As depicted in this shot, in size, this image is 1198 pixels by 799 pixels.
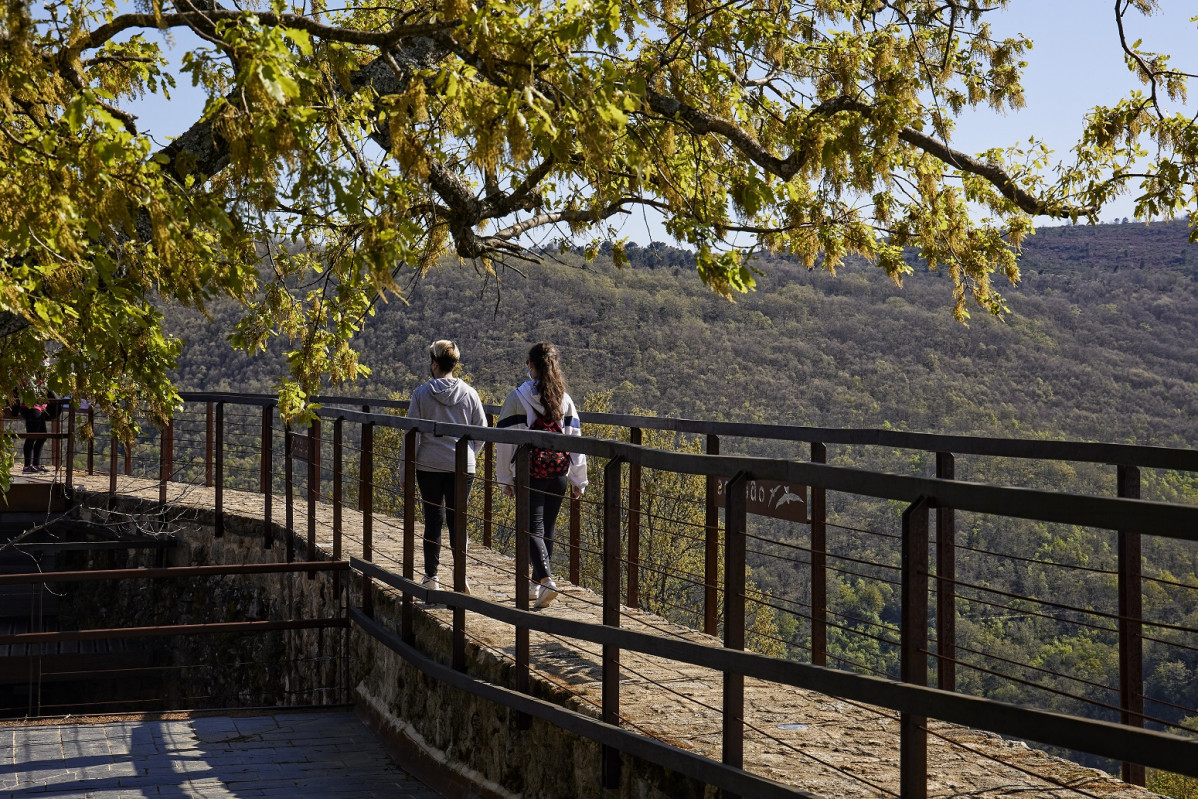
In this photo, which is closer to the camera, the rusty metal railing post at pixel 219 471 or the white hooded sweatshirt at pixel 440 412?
the white hooded sweatshirt at pixel 440 412

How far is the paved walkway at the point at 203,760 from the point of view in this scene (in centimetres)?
466

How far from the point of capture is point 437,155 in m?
5.84

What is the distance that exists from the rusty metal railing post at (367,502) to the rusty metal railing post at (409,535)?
8.7 inches

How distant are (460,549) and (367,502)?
1207 mm

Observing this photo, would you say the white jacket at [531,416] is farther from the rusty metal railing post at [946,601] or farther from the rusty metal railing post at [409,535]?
the rusty metal railing post at [946,601]

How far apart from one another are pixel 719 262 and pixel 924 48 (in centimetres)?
492

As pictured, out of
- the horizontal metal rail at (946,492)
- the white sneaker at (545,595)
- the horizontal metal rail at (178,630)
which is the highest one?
the horizontal metal rail at (946,492)

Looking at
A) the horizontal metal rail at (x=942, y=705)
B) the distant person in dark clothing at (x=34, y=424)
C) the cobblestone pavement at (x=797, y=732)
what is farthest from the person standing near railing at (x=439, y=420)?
the distant person in dark clothing at (x=34, y=424)

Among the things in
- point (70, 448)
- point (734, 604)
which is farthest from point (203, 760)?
point (70, 448)

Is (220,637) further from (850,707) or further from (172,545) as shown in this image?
(850,707)

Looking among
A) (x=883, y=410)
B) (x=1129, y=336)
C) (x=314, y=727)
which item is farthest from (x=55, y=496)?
(x=1129, y=336)

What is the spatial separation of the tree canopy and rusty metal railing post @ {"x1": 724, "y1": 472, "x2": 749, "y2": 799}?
116cm

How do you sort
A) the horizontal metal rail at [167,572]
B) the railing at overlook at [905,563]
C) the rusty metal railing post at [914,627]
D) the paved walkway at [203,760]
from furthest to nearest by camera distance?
the horizontal metal rail at [167,572] → the paved walkway at [203,760] → the rusty metal railing post at [914,627] → the railing at overlook at [905,563]

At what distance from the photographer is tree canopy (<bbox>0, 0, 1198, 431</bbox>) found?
3906mm
